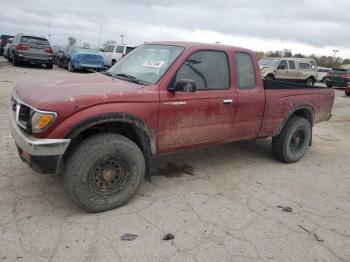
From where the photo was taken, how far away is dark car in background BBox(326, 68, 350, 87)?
81.3 ft

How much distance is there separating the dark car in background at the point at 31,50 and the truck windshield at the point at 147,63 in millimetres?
15882

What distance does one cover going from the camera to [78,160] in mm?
3582

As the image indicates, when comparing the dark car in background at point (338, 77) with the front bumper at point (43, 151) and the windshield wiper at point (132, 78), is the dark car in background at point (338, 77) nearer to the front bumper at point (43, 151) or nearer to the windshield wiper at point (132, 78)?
the windshield wiper at point (132, 78)

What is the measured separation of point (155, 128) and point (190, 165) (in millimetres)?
1572

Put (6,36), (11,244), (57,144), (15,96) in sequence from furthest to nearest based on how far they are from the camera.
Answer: (6,36)
(15,96)
(57,144)
(11,244)

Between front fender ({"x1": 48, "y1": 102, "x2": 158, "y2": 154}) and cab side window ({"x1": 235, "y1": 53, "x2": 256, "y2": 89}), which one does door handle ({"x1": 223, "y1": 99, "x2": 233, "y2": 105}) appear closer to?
cab side window ({"x1": 235, "y1": 53, "x2": 256, "y2": 89})

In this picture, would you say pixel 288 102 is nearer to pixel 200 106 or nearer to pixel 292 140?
pixel 292 140

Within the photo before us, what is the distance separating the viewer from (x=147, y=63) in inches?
181

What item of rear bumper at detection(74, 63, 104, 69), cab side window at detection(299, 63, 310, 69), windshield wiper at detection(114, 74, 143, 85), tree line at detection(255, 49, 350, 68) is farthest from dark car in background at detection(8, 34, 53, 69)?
tree line at detection(255, 49, 350, 68)

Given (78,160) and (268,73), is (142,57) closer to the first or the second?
(78,160)

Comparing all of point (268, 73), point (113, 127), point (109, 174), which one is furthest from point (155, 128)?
point (268, 73)

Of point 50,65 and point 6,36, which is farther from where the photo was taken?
point 6,36

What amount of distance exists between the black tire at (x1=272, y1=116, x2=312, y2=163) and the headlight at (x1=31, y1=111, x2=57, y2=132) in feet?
12.5

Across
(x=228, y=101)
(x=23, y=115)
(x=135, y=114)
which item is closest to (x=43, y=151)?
(x=23, y=115)
